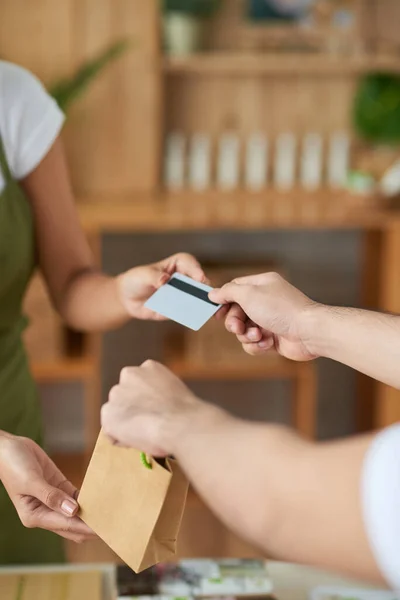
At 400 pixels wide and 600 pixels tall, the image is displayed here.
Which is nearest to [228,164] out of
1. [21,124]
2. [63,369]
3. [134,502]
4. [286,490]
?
[63,369]

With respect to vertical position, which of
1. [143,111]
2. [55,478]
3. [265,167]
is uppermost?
[55,478]

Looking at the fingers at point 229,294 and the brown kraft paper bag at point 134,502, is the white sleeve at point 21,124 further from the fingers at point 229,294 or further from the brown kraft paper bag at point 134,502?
the brown kraft paper bag at point 134,502

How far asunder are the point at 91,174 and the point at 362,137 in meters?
1.00

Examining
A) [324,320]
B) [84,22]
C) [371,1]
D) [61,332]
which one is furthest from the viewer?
[371,1]

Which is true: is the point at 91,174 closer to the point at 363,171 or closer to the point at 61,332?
the point at 61,332

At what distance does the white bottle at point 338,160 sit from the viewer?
337 cm

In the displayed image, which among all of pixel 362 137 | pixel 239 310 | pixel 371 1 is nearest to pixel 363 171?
pixel 362 137

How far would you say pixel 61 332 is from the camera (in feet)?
9.13

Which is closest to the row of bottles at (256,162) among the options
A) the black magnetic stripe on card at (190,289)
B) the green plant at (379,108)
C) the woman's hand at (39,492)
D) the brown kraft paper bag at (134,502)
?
the green plant at (379,108)

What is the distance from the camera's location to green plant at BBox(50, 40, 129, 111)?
9.48 feet

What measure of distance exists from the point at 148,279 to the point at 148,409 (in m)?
0.50

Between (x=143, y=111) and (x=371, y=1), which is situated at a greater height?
(x=371, y=1)

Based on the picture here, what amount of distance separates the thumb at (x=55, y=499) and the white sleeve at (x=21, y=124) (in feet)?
1.99

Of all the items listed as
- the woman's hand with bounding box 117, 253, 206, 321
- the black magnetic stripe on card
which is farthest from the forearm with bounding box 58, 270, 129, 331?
the black magnetic stripe on card
